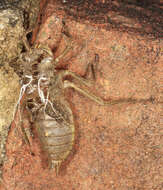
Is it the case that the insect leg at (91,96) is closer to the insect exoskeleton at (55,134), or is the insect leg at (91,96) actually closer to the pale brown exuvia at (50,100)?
the pale brown exuvia at (50,100)

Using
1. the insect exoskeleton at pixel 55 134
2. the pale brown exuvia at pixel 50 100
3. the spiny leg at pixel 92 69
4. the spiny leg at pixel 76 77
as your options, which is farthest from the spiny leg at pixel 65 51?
the insect exoskeleton at pixel 55 134

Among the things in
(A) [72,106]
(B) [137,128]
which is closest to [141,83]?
(B) [137,128]

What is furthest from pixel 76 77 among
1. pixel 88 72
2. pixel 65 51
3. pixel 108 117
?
pixel 108 117

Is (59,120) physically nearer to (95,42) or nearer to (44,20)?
(95,42)

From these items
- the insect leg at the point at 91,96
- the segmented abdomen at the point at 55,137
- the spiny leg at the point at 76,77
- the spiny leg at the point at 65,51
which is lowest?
the segmented abdomen at the point at 55,137

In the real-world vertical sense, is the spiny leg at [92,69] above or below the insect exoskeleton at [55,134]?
above

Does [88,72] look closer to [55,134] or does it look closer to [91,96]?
[91,96]
